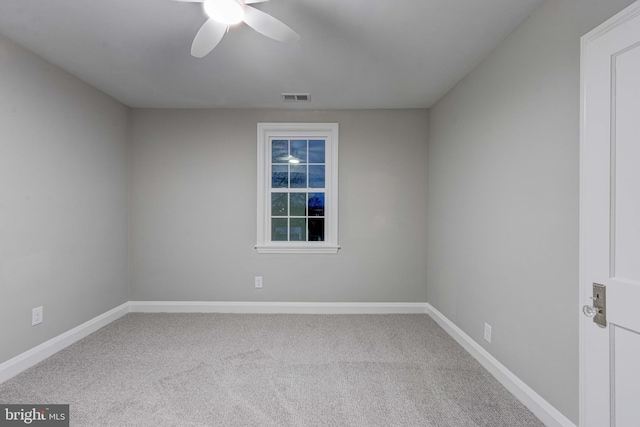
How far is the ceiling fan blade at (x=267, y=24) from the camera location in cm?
168

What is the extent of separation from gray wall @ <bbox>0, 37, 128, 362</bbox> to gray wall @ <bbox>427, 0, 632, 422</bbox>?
11.9 ft

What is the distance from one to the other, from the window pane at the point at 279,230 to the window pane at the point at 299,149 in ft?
2.60

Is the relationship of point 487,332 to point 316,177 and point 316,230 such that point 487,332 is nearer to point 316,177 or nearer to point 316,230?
point 316,230

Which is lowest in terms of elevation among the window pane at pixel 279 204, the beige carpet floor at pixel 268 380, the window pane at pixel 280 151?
the beige carpet floor at pixel 268 380

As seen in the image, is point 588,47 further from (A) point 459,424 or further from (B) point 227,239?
(B) point 227,239

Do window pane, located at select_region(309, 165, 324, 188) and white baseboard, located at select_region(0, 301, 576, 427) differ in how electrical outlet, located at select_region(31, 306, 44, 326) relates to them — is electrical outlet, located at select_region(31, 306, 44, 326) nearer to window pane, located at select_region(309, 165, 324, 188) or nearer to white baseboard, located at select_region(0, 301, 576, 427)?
white baseboard, located at select_region(0, 301, 576, 427)

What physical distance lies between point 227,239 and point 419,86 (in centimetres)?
272

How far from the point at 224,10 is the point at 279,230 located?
2.48m

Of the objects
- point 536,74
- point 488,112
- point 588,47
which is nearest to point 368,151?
point 488,112

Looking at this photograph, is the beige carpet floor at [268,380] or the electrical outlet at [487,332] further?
the electrical outlet at [487,332]

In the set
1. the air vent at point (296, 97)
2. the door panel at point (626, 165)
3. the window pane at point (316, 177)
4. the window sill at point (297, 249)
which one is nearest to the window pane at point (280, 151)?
the window pane at point (316, 177)

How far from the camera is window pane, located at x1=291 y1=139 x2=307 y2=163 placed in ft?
12.3

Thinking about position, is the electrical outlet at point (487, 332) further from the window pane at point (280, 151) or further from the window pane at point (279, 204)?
the window pane at point (280, 151)

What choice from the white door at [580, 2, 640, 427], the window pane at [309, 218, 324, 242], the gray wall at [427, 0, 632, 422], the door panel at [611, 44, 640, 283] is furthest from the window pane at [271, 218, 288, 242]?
the door panel at [611, 44, 640, 283]
